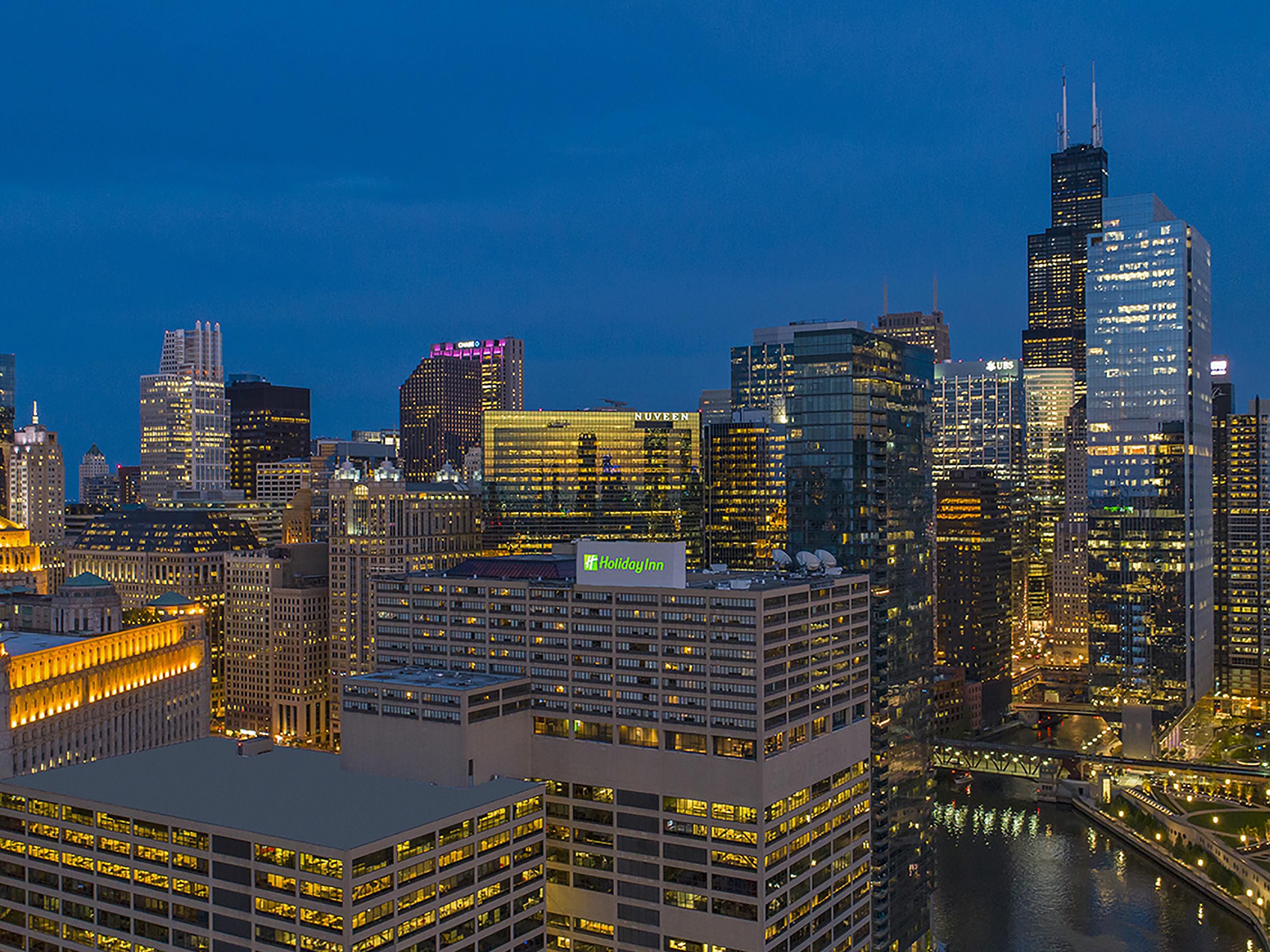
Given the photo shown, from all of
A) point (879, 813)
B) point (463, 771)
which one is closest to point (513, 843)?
point (463, 771)

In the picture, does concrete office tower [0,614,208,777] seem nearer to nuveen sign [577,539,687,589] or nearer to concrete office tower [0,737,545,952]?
concrete office tower [0,737,545,952]

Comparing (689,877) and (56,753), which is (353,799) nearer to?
(689,877)

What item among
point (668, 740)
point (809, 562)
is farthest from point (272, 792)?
point (809, 562)

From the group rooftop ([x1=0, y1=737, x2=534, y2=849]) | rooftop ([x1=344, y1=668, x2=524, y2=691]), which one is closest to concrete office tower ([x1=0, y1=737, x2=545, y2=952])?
rooftop ([x1=0, y1=737, x2=534, y2=849])

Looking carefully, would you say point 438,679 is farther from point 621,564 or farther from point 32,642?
point 32,642

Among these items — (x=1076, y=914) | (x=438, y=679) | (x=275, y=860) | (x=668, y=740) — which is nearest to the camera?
(x=275, y=860)

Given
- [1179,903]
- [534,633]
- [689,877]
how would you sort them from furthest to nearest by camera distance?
1. [1179,903]
2. [534,633]
3. [689,877]

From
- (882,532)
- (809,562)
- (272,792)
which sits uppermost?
(882,532)
